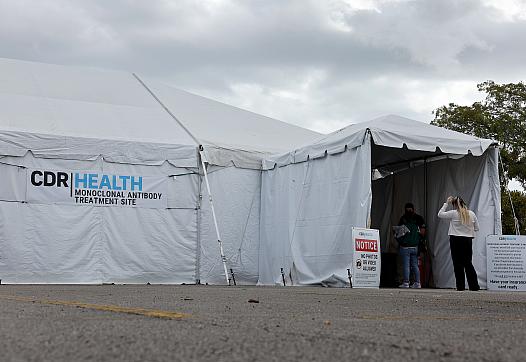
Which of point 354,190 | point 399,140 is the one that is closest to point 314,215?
point 354,190

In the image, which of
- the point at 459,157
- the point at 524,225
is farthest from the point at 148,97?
the point at 524,225

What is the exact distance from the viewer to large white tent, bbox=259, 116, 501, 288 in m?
12.2

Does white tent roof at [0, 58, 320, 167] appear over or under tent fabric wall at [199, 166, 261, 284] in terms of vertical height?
over

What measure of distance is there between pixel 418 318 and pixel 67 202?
9324 millimetres

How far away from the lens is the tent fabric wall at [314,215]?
39.9ft

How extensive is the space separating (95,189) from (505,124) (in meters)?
22.5

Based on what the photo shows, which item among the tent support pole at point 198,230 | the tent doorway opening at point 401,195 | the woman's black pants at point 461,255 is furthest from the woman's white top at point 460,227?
the tent support pole at point 198,230

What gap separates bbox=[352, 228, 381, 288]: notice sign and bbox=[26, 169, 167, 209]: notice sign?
3.94m

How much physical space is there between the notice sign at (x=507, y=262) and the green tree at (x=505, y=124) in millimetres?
17819

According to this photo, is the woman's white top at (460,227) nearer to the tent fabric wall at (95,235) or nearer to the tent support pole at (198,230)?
the tent support pole at (198,230)

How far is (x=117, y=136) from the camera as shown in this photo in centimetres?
1370

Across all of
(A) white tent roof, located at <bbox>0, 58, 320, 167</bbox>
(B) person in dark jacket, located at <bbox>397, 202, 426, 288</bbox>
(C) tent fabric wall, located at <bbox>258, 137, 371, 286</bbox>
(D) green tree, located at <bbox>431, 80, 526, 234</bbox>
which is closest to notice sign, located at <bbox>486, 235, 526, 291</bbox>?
(B) person in dark jacket, located at <bbox>397, 202, 426, 288</bbox>

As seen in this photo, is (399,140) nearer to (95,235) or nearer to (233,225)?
(233,225)

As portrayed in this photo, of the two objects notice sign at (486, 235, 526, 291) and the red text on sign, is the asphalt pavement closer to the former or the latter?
the red text on sign
